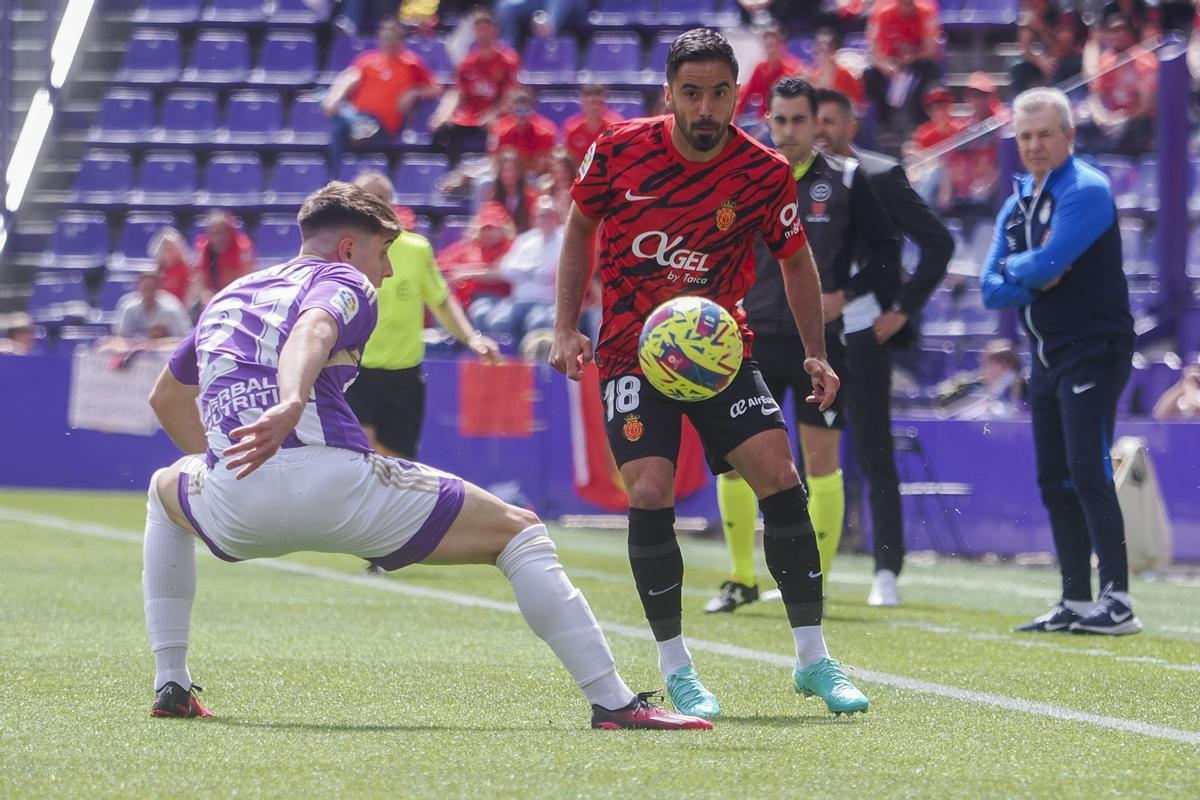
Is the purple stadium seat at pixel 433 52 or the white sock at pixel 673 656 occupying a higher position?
the purple stadium seat at pixel 433 52

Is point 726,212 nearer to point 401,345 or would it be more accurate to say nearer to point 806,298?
point 806,298

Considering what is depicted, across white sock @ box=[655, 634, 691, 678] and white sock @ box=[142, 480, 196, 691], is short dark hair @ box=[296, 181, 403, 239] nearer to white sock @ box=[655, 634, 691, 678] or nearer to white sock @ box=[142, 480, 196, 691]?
white sock @ box=[142, 480, 196, 691]

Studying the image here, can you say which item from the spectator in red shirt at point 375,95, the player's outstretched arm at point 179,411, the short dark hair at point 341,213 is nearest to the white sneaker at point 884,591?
the player's outstretched arm at point 179,411

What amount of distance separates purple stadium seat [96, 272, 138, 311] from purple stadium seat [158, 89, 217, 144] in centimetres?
226

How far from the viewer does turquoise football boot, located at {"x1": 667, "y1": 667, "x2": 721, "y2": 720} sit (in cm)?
530

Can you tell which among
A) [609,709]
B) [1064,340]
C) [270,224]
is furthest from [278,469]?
[270,224]

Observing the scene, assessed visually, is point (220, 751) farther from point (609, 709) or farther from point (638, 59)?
point (638, 59)

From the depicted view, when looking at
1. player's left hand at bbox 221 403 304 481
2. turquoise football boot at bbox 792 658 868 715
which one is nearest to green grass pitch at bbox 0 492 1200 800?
turquoise football boot at bbox 792 658 868 715

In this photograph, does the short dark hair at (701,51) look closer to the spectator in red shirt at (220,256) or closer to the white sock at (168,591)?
the white sock at (168,591)

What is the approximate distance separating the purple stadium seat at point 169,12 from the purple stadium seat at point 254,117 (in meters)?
1.72

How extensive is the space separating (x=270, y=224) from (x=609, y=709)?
15.5 meters

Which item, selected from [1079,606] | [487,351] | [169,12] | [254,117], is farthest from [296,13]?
[1079,606]

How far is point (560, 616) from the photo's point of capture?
4953mm

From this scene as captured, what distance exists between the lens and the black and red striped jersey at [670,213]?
5.50m
